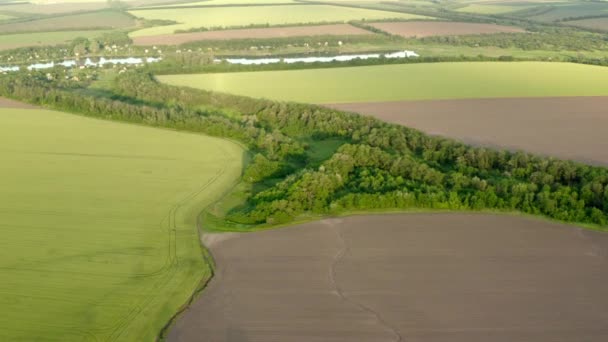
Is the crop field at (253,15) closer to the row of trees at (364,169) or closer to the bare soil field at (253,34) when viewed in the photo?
the bare soil field at (253,34)

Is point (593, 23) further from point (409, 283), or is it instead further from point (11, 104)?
point (409, 283)

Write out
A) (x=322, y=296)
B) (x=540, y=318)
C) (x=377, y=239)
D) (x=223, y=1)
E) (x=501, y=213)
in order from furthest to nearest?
(x=223, y=1)
(x=501, y=213)
(x=377, y=239)
(x=322, y=296)
(x=540, y=318)

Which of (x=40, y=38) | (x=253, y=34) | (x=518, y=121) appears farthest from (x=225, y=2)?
(x=518, y=121)

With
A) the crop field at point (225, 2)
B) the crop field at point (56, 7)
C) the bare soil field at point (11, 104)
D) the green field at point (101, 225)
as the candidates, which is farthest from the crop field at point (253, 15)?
the green field at point (101, 225)

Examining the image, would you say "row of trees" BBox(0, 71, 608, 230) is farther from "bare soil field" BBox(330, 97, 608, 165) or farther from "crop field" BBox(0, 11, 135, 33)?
"crop field" BBox(0, 11, 135, 33)

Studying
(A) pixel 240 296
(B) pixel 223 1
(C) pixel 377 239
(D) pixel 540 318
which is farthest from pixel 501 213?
(B) pixel 223 1

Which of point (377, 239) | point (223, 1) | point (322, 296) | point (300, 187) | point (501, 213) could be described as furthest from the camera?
point (223, 1)

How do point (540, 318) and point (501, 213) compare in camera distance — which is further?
point (501, 213)

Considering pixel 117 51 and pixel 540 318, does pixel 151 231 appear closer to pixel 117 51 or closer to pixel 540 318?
pixel 540 318
